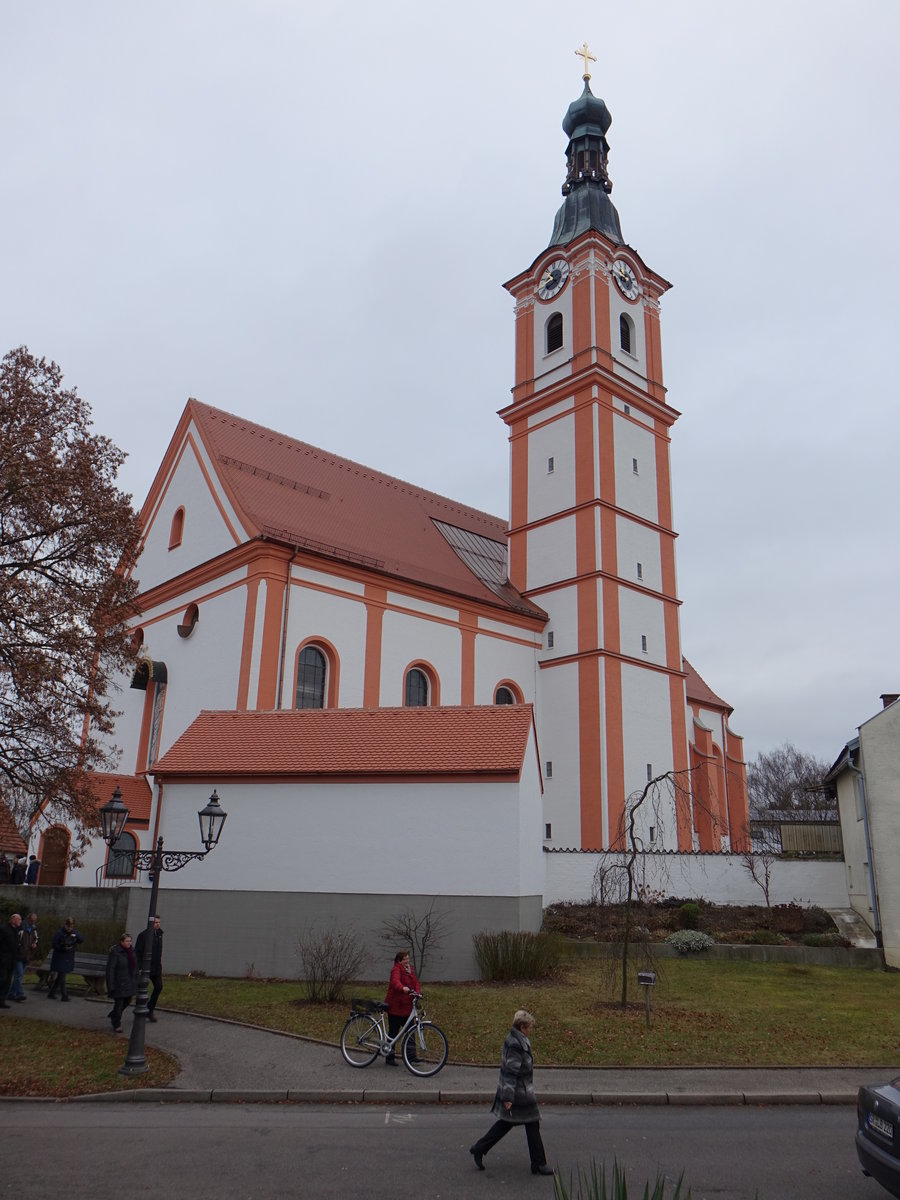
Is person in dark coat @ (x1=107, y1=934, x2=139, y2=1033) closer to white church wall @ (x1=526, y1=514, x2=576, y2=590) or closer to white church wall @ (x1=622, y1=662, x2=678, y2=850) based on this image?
white church wall @ (x1=622, y1=662, x2=678, y2=850)

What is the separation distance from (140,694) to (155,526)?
204 inches

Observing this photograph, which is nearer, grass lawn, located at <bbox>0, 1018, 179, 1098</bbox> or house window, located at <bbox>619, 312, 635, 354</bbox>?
grass lawn, located at <bbox>0, 1018, 179, 1098</bbox>

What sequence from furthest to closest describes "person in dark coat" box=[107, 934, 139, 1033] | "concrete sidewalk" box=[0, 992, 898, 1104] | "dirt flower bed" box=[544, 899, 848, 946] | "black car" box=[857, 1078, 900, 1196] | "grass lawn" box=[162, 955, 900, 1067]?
1. "dirt flower bed" box=[544, 899, 848, 946]
2. "person in dark coat" box=[107, 934, 139, 1033]
3. "grass lawn" box=[162, 955, 900, 1067]
4. "concrete sidewalk" box=[0, 992, 898, 1104]
5. "black car" box=[857, 1078, 900, 1196]

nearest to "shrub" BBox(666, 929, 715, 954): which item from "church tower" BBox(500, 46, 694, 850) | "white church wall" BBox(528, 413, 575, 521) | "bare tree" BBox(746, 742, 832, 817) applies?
"church tower" BBox(500, 46, 694, 850)

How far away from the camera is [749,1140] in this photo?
8.27 metres

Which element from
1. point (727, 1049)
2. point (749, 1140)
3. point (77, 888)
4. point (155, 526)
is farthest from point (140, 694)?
point (749, 1140)

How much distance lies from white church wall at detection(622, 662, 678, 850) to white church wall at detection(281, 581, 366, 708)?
8.90 meters

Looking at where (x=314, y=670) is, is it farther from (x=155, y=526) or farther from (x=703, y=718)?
(x=703, y=718)

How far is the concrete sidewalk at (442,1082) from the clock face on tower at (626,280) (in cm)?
2939

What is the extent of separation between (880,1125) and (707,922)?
14.7m

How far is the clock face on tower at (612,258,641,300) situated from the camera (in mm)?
34844

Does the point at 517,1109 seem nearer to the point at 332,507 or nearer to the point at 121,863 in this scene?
the point at 121,863

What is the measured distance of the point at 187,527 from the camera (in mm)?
27547

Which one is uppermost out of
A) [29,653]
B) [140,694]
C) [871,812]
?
[140,694]
